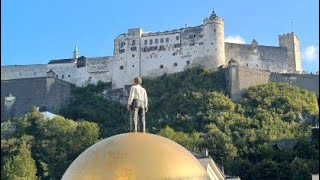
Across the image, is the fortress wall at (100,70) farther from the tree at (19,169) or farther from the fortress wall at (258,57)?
the tree at (19,169)

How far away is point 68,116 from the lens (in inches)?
3233

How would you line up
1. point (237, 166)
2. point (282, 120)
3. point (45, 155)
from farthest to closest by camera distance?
point (282, 120)
point (45, 155)
point (237, 166)

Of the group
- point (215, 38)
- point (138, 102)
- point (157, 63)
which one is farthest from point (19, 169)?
point (138, 102)

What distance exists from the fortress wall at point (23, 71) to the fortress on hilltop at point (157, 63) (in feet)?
0.54

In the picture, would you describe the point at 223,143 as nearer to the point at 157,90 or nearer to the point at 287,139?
the point at 287,139

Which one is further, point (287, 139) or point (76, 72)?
point (76, 72)

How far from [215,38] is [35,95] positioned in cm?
2510

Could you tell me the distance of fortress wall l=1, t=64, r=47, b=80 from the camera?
90312 mm

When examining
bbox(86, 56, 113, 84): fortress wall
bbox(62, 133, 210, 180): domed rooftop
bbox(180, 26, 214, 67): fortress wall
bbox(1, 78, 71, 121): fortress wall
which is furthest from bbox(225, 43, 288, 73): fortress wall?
bbox(62, 133, 210, 180): domed rooftop

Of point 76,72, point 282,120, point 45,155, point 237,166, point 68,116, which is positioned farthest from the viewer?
point 76,72

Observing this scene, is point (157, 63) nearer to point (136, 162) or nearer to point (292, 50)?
point (292, 50)

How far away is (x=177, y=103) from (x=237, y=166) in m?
23.9

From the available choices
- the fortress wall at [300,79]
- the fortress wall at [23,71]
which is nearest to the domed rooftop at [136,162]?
the fortress wall at [300,79]

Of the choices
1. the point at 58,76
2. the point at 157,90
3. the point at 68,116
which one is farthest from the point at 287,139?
the point at 58,76
